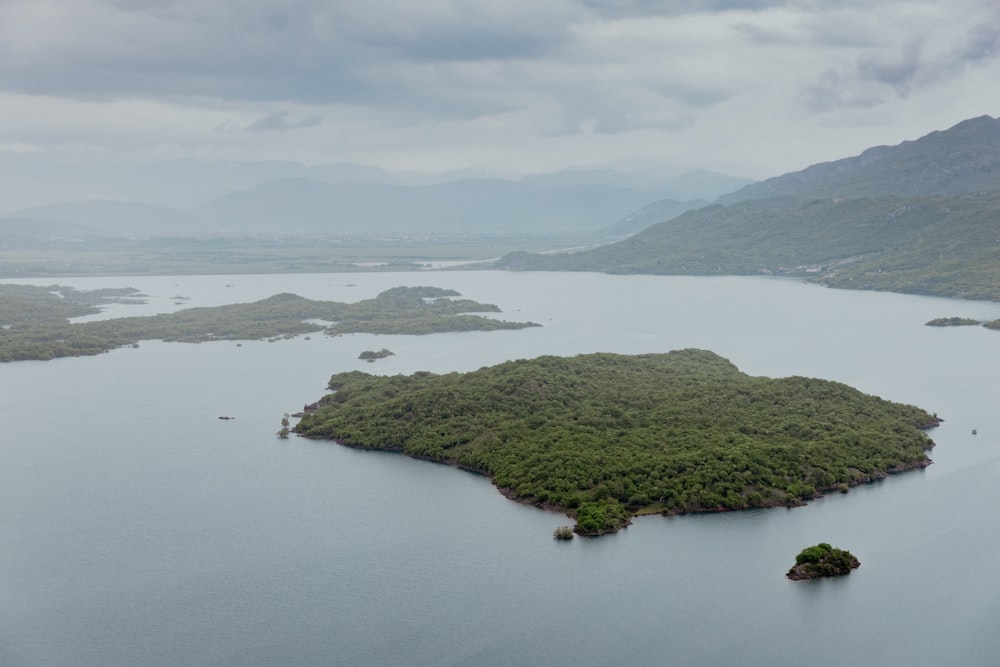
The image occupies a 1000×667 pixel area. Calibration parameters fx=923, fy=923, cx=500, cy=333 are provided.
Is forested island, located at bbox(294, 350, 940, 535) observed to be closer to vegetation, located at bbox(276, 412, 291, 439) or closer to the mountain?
vegetation, located at bbox(276, 412, 291, 439)

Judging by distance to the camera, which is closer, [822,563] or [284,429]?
[822,563]

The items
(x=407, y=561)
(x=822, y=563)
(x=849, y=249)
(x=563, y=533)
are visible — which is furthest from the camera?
(x=849, y=249)

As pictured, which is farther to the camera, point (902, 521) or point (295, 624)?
point (902, 521)

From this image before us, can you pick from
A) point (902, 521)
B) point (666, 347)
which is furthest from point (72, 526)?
point (666, 347)

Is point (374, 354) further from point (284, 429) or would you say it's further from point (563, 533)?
point (563, 533)

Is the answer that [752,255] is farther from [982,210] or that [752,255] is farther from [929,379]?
[929,379]

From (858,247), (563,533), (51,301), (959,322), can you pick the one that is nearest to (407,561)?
(563,533)
